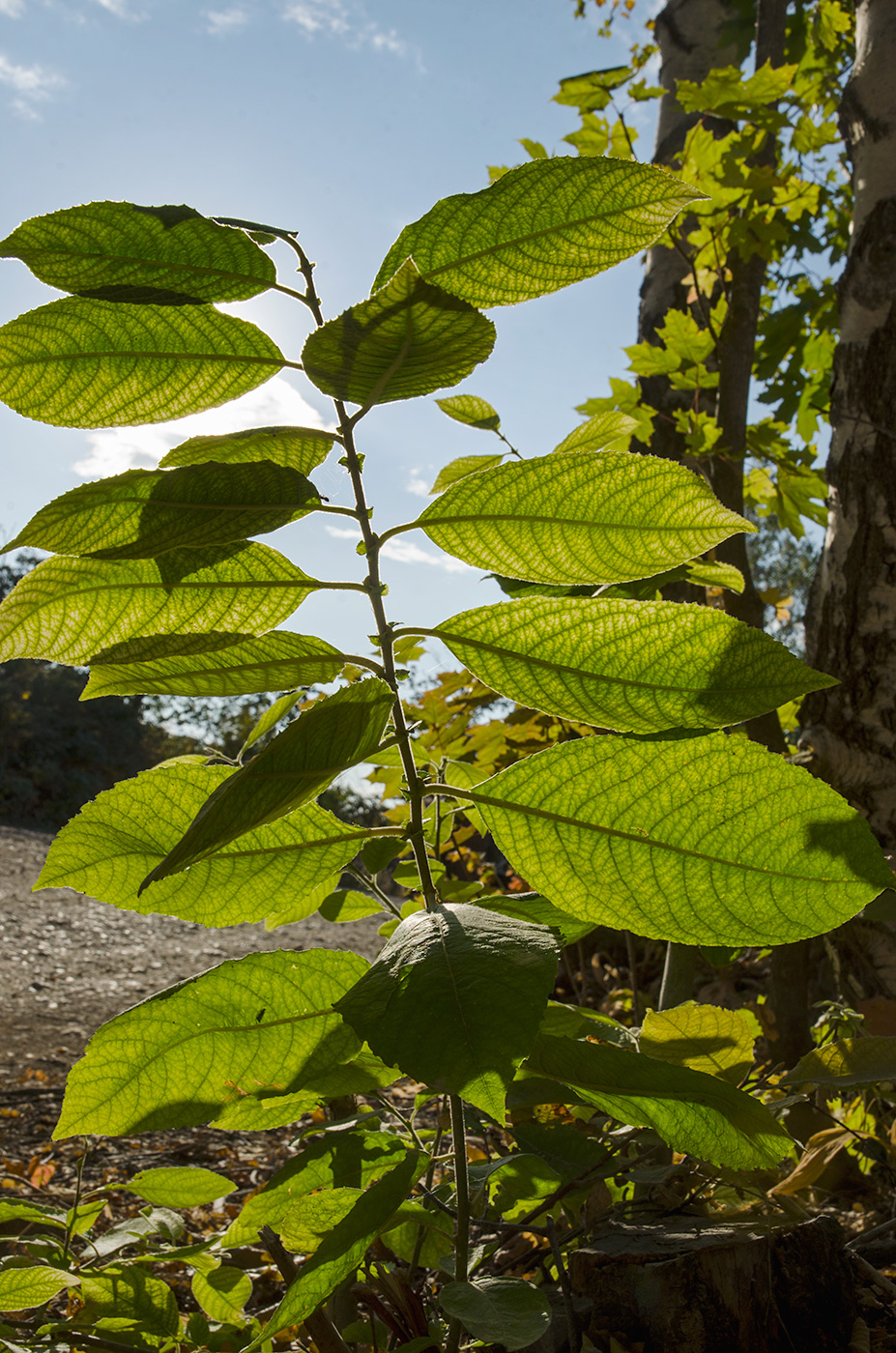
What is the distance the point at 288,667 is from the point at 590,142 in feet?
10.2

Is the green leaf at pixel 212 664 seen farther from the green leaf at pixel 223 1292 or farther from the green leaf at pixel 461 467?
the green leaf at pixel 223 1292

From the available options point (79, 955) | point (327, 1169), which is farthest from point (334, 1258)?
point (79, 955)

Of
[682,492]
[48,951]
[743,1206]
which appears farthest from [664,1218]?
[48,951]

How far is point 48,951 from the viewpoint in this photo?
6.78 metres

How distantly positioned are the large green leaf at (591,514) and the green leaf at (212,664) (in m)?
0.16

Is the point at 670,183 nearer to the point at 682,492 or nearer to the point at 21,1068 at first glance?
the point at 682,492

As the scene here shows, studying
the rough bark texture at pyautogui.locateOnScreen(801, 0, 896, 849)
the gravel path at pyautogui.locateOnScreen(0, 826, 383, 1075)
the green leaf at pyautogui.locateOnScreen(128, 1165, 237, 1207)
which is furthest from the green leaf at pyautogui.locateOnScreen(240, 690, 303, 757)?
the gravel path at pyautogui.locateOnScreen(0, 826, 383, 1075)

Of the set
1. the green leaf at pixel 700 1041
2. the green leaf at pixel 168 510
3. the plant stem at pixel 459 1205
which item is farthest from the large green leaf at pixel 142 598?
the green leaf at pixel 700 1041

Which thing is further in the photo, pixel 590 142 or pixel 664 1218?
pixel 590 142

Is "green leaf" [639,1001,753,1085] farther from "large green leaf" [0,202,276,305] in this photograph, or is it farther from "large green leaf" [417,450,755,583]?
"large green leaf" [0,202,276,305]

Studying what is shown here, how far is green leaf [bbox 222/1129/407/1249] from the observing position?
2.91 feet

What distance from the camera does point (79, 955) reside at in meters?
6.86

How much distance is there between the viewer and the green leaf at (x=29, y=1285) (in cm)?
99

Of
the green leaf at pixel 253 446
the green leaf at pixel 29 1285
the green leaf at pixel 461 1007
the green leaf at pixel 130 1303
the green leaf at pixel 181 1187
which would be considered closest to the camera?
the green leaf at pixel 461 1007
